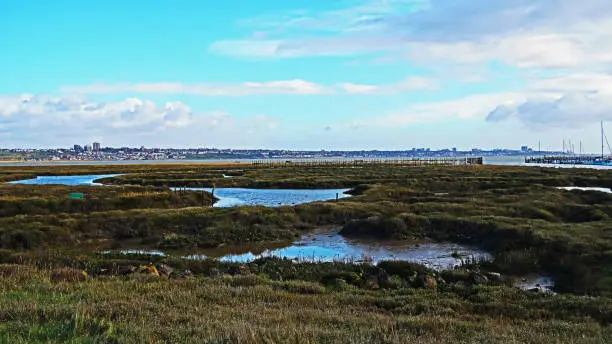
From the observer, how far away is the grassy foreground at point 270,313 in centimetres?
905

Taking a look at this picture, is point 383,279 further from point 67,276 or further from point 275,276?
point 67,276

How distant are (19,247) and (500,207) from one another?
33.1m

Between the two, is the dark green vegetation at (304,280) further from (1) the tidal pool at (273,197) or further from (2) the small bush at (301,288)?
(1) the tidal pool at (273,197)

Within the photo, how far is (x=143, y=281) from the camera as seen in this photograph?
1602cm

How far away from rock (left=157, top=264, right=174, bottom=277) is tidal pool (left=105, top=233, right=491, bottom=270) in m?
4.80

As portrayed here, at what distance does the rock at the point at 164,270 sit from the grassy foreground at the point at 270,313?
2.54 meters

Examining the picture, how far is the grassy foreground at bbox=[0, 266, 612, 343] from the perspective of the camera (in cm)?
905

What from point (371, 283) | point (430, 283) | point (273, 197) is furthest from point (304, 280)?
point (273, 197)

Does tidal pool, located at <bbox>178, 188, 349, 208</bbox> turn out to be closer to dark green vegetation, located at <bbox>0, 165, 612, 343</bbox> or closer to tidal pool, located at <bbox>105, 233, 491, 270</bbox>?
dark green vegetation, located at <bbox>0, 165, 612, 343</bbox>

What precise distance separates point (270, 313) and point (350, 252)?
17547mm

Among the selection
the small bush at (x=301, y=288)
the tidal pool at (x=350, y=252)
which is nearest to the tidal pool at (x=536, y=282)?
the tidal pool at (x=350, y=252)

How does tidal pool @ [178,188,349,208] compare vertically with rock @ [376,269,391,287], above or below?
below

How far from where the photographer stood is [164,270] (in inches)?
778


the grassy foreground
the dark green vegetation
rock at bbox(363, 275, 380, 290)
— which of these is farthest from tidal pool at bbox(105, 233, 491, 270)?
the grassy foreground
